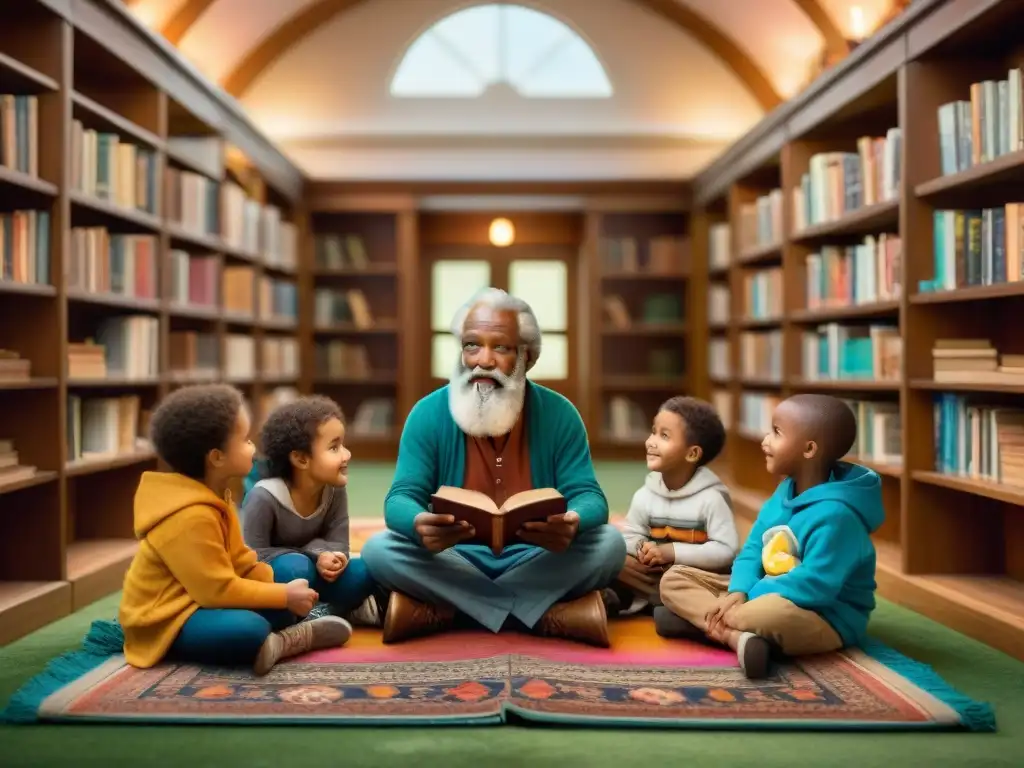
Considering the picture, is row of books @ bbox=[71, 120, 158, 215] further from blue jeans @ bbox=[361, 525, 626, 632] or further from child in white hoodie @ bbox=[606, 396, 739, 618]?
→ child in white hoodie @ bbox=[606, 396, 739, 618]

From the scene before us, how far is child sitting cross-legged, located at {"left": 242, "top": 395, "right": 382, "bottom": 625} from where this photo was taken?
9.56ft

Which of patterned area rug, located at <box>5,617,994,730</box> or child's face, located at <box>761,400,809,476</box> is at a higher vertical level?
child's face, located at <box>761,400,809,476</box>

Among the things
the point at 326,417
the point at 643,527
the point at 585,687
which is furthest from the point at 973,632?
the point at 326,417

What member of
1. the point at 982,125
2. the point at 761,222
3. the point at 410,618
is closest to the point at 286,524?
the point at 410,618

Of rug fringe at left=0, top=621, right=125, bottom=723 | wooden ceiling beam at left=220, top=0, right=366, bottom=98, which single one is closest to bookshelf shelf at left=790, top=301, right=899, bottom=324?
rug fringe at left=0, top=621, right=125, bottom=723

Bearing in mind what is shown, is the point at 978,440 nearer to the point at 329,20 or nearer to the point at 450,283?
the point at 450,283

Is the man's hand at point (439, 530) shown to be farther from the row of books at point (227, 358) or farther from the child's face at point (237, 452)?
the row of books at point (227, 358)

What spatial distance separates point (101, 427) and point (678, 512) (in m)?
2.31

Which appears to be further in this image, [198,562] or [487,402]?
[487,402]

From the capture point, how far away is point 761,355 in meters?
6.34

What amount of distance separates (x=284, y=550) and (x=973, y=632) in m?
2.05

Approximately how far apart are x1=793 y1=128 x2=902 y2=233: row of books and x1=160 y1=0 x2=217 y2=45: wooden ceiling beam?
4564 mm

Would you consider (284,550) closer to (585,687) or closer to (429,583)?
(429,583)

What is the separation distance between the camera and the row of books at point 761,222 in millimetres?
5867
